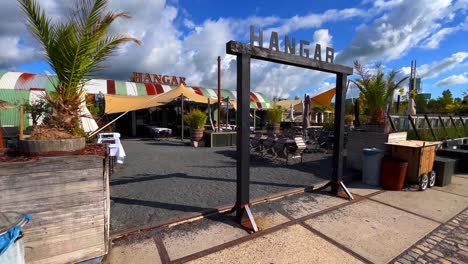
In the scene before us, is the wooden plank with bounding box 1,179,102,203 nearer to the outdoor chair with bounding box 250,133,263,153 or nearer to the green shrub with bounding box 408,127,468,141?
the outdoor chair with bounding box 250,133,263,153

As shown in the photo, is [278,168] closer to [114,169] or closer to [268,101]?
[114,169]

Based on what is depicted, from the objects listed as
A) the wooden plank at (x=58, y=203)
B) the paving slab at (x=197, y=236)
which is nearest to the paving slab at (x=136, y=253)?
the paving slab at (x=197, y=236)

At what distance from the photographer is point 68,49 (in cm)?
240

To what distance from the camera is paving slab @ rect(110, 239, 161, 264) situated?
245 centimetres

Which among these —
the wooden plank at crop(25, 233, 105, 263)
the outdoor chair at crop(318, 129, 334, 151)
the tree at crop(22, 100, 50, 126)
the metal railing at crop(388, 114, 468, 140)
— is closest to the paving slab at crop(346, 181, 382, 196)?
the metal railing at crop(388, 114, 468, 140)

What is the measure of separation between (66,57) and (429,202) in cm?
602

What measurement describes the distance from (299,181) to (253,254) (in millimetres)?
2890

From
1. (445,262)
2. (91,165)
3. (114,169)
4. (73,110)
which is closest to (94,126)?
(114,169)

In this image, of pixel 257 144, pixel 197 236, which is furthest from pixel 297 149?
pixel 197 236

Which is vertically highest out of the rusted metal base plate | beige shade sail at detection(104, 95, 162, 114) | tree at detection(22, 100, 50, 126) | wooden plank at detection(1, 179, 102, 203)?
beige shade sail at detection(104, 95, 162, 114)

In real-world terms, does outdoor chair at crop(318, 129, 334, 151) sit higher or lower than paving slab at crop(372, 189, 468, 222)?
higher

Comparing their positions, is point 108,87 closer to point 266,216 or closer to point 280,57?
point 280,57

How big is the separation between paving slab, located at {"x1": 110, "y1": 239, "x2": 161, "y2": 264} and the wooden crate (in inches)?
205

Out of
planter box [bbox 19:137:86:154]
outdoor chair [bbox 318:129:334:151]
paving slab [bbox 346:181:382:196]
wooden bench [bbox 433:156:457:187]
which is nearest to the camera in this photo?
planter box [bbox 19:137:86:154]
